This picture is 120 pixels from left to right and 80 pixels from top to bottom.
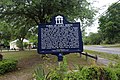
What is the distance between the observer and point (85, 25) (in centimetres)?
2178

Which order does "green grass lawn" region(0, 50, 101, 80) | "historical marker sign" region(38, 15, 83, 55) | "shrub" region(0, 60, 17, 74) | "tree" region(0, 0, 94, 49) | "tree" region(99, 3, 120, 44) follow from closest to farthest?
1. "historical marker sign" region(38, 15, 83, 55)
2. "green grass lawn" region(0, 50, 101, 80)
3. "shrub" region(0, 60, 17, 74)
4. "tree" region(0, 0, 94, 49)
5. "tree" region(99, 3, 120, 44)

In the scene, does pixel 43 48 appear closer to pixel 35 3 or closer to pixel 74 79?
pixel 74 79

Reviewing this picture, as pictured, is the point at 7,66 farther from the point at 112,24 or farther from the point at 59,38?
the point at 112,24

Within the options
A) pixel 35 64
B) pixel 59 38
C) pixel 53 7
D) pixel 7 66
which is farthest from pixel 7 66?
pixel 53 7

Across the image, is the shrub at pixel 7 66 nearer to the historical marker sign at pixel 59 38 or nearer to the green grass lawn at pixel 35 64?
the green grass lawn at pixel 35 64

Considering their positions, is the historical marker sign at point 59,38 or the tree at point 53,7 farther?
the tree at point 53,7

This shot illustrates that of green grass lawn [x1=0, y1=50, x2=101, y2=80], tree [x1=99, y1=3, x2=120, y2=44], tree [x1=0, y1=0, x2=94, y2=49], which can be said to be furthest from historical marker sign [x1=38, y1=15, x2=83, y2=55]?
tree [x1=99, y1=3, x2=120, y2=44]

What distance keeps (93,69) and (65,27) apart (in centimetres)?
468

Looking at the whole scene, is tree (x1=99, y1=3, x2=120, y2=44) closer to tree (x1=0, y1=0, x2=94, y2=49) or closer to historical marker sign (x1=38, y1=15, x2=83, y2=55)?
tree (x1=0, y1=0, x2=94, y2=49)

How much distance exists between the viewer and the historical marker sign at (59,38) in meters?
9.78

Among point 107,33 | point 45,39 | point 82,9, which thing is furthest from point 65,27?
point 107,33

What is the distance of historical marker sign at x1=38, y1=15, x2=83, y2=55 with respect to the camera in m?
9.78

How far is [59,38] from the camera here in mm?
9781

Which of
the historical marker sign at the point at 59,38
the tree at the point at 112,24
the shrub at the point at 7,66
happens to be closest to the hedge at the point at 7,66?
the shrub at the point at 7,66
